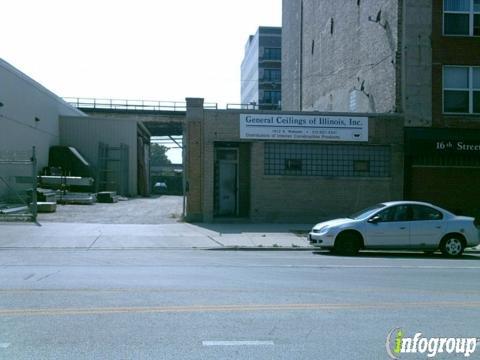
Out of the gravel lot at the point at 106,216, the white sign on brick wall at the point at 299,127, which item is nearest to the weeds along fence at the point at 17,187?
the gravel lot at the point at 106,216

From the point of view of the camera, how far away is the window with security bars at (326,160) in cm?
2333

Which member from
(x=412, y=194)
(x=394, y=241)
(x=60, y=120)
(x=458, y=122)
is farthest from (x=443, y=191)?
(x=60, y=120)

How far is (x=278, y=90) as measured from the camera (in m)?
104

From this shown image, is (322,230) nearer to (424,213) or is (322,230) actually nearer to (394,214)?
(394,214)

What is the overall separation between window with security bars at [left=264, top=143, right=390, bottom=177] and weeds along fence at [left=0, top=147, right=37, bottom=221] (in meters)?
8.77

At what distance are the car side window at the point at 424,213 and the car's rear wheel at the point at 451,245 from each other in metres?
0.60

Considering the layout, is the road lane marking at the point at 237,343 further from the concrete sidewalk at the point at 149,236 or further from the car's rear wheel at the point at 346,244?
the concrete sidewalk at the point at 149,236

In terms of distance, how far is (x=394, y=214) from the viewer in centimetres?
1580

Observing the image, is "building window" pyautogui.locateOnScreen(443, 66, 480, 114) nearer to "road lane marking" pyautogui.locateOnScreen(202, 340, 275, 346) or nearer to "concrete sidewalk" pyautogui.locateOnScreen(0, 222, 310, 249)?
"concrete sidewalk" pyautogui.locateOnScreen(0, 222, 310, 249)

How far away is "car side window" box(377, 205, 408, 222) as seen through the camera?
15.7m

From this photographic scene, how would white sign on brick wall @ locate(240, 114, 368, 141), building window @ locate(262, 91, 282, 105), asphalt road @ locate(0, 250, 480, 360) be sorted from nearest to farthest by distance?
asphalt road @ locate(0, 250, 480, 360), white sign on brick wall @ locate(240, 114, 368, 141), building window @ locate(262, 91, 282, 105)

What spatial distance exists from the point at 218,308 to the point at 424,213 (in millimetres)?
9434

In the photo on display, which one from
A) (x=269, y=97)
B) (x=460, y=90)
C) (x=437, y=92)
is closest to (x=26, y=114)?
(x=437, y=92)

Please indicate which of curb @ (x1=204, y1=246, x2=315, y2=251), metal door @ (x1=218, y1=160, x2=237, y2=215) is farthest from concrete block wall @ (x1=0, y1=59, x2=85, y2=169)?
curb @ (x1=204, y1=246, x2=315, y2=251)
